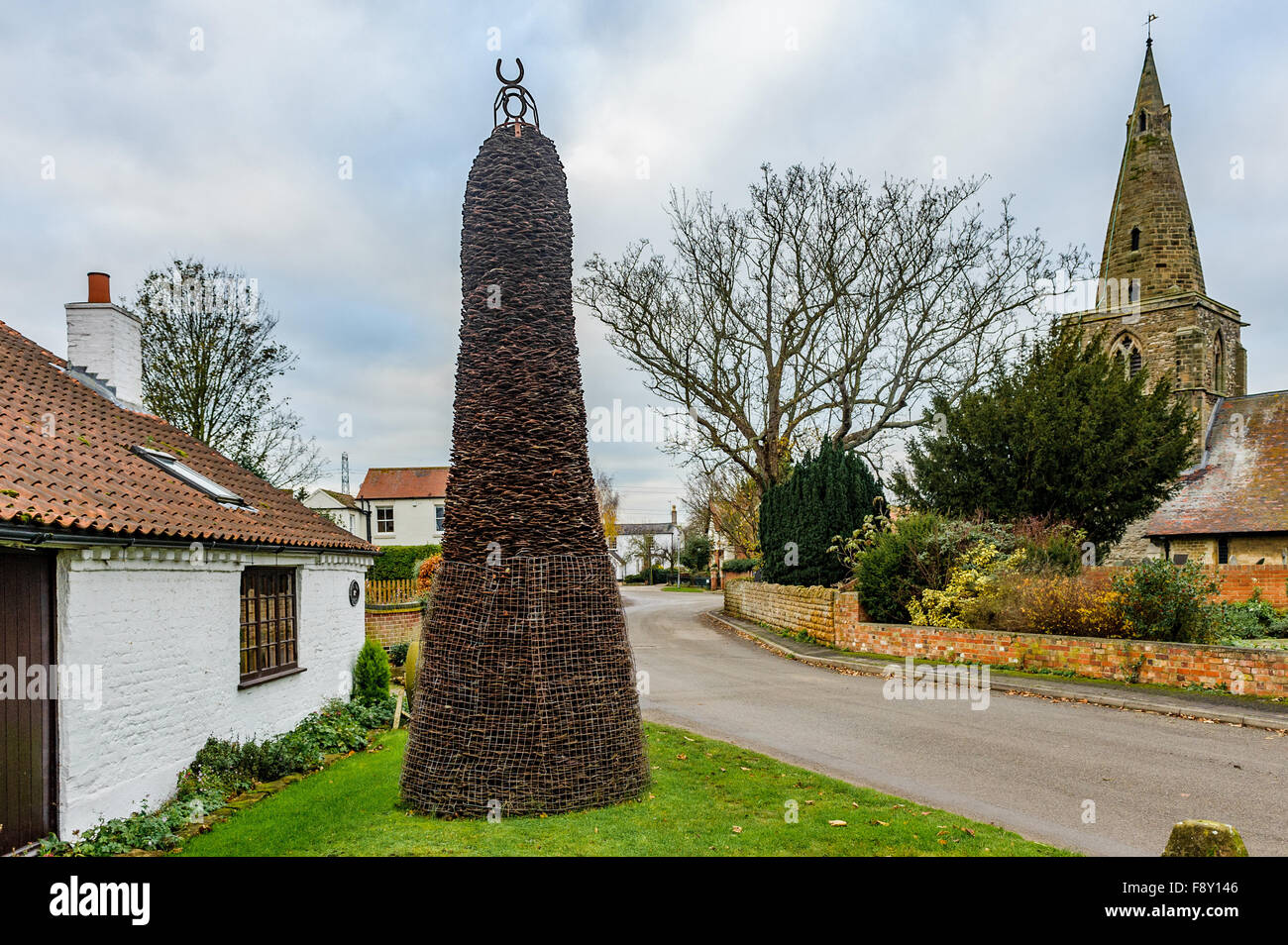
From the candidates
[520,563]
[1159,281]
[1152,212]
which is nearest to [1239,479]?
[1159,281]

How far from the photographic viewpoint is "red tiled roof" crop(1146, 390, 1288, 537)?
2286 cm

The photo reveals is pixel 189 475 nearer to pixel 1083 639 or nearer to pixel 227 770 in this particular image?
pixel 227 770

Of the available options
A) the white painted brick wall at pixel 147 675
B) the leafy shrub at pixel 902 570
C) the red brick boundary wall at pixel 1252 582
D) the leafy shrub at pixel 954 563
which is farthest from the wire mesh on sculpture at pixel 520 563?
the red brick boundary wall at pixel 1252 582

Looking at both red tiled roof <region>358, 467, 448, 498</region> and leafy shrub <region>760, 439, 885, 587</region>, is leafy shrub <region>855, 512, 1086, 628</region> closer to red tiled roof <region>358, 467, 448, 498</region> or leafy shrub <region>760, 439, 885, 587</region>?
leafy shrub <region>760, 439, 885, 587</region>

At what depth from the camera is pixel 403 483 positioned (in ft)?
160

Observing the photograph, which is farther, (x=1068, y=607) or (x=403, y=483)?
(x=403, y=483)

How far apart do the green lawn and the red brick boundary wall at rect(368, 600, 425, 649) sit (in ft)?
35.7

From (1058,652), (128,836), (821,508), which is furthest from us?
(821,508)

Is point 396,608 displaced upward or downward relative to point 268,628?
downward

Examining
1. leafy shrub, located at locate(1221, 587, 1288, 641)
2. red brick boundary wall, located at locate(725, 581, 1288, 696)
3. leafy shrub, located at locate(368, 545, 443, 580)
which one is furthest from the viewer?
leafy shrub, located at locate(368, 545, 443, 580)

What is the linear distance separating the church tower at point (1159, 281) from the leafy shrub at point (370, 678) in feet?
91.1

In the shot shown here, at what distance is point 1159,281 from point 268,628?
3213 cm

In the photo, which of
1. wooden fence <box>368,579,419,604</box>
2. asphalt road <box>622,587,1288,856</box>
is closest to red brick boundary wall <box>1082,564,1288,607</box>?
asphalt road <box>622,587,1288,856</box>

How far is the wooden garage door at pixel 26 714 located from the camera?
19.6 ft
